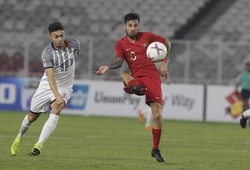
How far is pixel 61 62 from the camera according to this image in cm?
1295

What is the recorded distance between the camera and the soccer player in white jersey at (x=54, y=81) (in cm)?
1267

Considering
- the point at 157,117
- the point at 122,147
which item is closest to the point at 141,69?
the point at 157,117

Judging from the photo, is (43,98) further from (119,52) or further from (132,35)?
(132,35)

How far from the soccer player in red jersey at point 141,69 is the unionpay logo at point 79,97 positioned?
15.5 metres

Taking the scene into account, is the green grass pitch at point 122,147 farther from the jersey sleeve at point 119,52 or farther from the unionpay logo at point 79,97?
the unionpay logo at point 79,97

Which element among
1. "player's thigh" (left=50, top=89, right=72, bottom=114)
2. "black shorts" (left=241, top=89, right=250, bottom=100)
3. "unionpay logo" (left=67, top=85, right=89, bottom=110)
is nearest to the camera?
"player's thigh" (left=50, top=89, right=72, bottom=114)

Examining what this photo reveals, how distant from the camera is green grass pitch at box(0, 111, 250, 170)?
11719 mm

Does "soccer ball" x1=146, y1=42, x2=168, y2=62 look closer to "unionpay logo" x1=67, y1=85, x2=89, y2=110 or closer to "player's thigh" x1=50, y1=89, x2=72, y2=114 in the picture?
"player's thigh" x1=50, y1=89, x2=72, y2=114

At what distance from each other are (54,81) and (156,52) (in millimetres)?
1645

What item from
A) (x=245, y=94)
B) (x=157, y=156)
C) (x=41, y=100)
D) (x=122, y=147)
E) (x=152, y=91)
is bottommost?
(x=245, y=94)

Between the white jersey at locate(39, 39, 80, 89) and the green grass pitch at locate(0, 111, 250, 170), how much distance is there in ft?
3.88

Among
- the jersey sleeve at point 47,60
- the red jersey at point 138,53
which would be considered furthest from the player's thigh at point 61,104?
the red jersey at point 138,53

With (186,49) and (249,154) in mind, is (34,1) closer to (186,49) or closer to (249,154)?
(186,49)

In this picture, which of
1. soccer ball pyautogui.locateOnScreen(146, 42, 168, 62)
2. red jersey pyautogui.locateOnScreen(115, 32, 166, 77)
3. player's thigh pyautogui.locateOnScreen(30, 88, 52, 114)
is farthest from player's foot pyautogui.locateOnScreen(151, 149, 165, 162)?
player's thigh pyautogui.locateOnScreen(30, 88, 52, 114)
